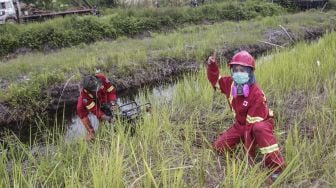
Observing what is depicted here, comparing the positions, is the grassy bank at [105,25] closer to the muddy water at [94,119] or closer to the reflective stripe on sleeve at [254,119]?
the muddy water at [94,119]

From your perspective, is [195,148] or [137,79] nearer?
[195,148]

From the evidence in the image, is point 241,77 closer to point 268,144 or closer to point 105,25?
point 268,144

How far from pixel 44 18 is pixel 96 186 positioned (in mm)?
12982

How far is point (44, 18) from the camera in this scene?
14.5 meters

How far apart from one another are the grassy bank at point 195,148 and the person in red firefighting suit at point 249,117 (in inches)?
4.2

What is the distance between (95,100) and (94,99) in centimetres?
2

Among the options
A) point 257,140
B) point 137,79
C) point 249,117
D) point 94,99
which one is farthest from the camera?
point 137,79

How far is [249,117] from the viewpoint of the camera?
351 cm

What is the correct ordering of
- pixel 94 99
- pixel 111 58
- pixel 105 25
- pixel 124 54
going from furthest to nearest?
pixel 105 25 < pixel 124 54 < pixel 111 58 < pixel 94 99

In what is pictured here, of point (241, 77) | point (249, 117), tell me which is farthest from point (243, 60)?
point (249, 117)

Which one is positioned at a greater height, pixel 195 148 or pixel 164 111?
pixel 164 111

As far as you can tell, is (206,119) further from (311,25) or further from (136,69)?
(311,25)

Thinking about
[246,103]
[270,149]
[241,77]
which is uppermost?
[241,77]

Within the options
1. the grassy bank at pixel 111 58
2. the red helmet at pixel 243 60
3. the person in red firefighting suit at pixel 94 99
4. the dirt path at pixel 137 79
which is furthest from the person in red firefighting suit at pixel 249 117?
the dirt path at pixel 137 79
